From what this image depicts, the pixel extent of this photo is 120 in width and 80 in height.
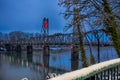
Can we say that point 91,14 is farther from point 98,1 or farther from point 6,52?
point 6,52

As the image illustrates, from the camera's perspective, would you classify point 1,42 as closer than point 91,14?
No

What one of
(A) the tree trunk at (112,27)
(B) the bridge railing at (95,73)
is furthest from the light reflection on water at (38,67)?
(B) the bridge railing at (95,73)

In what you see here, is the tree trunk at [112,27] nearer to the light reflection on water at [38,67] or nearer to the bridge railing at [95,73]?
the light reflection on water at [38,67]

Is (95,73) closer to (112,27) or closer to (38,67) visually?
(112,27)

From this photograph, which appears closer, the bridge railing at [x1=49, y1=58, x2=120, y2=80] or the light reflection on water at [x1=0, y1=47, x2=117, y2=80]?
the bridge railing at [x1=49, y1=58, x2=120, y2=80]

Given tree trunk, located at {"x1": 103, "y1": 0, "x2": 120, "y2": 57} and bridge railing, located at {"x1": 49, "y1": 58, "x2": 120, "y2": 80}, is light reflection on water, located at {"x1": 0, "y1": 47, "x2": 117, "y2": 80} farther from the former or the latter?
bridge railing, located at {"x1": 49, "y1": 58, "x2": 120, "y2": 80}

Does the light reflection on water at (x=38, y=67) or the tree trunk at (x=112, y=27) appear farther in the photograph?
the light reflection on water at (x=38, y=67)

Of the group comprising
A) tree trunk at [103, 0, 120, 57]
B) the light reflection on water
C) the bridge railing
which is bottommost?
the light reflection on water

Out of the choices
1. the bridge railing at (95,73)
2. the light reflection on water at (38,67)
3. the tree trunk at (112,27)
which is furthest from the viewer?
the light reflection on water at (38,67)

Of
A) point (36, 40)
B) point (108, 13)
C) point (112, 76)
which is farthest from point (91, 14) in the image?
point (36, 40)

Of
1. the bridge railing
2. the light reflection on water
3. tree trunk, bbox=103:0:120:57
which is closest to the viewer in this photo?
the bridge railing

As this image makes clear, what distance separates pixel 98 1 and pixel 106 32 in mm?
1403

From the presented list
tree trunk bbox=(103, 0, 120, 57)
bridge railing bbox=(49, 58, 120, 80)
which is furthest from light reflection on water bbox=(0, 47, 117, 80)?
bridge railing bbox=(49, 58, 120, 80)

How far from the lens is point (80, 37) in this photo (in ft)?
41.9
